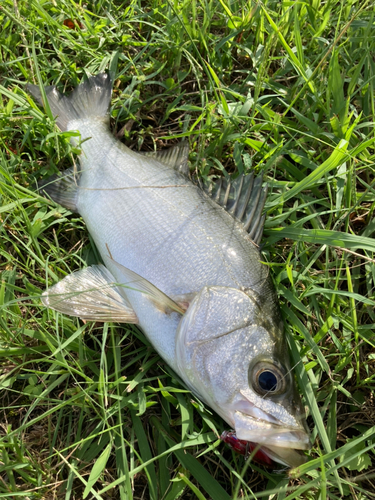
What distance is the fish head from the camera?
5.95 ft

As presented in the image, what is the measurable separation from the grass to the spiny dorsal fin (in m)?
0.08

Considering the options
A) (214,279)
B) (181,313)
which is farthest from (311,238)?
(181,313)

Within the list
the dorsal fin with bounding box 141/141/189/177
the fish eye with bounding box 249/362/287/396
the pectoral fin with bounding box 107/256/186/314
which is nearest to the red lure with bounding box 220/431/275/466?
the fish eye with bounding box 249/362/287/396

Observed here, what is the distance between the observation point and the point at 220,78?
2.94 metres

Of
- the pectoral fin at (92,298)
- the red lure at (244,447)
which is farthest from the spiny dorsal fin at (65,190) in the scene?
Answer: the red lure at (244,447)

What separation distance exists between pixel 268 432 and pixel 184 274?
882 mm

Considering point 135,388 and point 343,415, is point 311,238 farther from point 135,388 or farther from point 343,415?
point 135,388

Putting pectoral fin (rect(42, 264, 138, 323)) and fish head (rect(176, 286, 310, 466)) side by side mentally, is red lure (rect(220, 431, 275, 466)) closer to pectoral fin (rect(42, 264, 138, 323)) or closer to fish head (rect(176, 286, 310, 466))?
fish head (rect(176, 286, 310, 466))

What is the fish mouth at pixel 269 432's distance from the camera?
1.77m

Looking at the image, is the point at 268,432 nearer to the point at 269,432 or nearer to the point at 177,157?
the point at 269,432

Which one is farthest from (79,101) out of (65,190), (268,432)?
(268,432)

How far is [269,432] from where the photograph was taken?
178 cm

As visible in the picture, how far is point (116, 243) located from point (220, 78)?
1545mm

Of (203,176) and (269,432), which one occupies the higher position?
(203,176)
